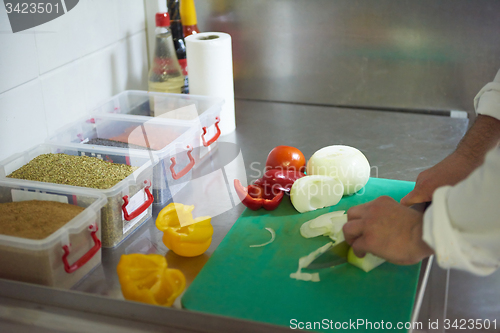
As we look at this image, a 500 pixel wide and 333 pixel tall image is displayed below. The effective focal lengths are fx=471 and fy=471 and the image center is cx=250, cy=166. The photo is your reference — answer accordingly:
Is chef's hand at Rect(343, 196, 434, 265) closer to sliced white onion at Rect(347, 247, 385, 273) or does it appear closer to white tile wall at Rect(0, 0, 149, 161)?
sliced white onion at Rect(347, 247, 385, 273)

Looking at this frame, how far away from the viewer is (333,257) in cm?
77

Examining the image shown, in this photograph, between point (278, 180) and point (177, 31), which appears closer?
point (278, 180)

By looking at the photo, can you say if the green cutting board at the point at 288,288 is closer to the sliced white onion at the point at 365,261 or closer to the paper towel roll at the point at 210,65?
the sliced white onion at the point at 365,261

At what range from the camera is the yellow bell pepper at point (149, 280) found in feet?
2.22

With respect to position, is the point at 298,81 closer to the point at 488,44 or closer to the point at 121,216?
the point at 488,44

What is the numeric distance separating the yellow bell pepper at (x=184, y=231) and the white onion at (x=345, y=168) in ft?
0.93

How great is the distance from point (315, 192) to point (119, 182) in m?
0.37

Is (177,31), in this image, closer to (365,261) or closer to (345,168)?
(345,168)

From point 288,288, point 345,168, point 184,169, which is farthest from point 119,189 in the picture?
point 345,168

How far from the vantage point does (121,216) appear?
0.84m

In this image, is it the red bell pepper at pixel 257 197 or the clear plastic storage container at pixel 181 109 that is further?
the clear plastic storage container at pixel 181 109

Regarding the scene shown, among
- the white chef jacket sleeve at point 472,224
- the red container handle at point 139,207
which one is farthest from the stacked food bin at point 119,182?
the white chef jacket sleeve at point 472,224

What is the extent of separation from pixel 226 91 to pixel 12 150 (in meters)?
0.57

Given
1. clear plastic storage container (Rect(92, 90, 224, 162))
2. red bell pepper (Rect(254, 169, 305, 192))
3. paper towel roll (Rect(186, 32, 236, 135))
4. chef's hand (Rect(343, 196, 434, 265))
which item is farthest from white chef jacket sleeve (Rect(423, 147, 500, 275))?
paper towel roll (Rect(186, 32, 236, 135))
